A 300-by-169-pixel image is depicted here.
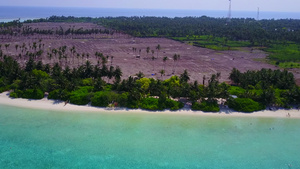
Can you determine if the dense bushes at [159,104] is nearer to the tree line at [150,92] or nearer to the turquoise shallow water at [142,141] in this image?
the tree line at [150,92]

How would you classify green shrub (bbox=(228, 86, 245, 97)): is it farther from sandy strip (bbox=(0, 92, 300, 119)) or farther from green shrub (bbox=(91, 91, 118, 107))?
green shrub (bbox=(91, 91, 118, 107))

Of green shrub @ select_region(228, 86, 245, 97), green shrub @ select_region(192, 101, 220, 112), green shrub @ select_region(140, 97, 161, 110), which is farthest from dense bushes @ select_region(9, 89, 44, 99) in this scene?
green shrub @ select_region(228, 86, 245, 97)

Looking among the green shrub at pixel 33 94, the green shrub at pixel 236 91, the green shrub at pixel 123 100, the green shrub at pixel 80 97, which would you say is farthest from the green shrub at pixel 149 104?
the green shrub at pixel 33 94

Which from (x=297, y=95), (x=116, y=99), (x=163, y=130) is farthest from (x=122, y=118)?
(x=297, y=95)

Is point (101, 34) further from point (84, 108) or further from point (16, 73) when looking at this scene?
point (84, 108)

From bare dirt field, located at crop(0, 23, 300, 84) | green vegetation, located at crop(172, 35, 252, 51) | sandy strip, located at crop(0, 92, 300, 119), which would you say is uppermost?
green vegetation, located at crop(172, 35, 252, 51)

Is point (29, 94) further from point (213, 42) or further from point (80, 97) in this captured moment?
point (213, 42)
